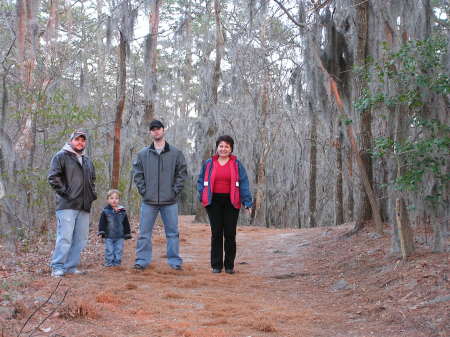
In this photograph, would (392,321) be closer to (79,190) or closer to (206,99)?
(79,190)

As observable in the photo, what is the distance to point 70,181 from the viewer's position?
5516 mm

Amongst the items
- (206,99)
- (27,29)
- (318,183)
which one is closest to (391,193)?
(27,29)

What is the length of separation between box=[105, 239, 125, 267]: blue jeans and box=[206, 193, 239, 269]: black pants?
47.3 inches

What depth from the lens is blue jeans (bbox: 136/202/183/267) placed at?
6121mm

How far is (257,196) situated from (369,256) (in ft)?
42.7

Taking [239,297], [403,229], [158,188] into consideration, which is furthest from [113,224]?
[403,229]

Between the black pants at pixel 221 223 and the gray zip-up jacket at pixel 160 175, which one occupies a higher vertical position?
the gray zip-up jacket at pixel 160 175

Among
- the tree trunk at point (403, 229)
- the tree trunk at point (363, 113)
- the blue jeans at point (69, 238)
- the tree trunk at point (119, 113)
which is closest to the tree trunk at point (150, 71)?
the tree trunk at point (119, 113)

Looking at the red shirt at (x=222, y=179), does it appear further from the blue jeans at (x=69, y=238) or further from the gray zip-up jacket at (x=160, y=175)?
the blue jeans at (x=69, y=238)

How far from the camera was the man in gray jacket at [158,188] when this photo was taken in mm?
6102

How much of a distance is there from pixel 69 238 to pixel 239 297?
2.01 m

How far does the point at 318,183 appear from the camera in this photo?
2417 centimetres

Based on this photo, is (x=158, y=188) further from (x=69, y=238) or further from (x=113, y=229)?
(x=69, y=238)

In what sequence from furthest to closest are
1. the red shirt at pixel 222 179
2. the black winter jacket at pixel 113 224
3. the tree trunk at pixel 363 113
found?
the tree trunk at pixel 363 113
the black winter jacket at pixel 113 224
the red shirt at pixel 222 179
